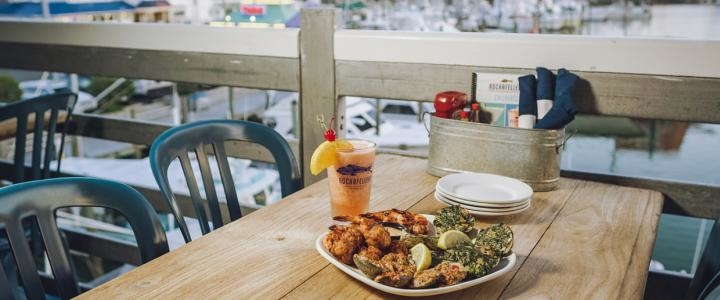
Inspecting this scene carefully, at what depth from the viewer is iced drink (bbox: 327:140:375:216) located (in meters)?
1.26

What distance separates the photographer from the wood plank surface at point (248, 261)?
0.96 meters

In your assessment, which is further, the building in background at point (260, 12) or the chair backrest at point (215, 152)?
the building in background at point (260, 12)

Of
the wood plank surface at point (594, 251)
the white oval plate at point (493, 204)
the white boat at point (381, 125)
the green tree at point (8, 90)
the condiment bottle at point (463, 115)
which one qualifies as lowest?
the white boat at point (381, 125)

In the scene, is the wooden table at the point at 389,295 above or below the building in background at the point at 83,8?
below

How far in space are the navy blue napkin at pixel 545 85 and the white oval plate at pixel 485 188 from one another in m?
0.32

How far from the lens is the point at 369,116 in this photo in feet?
21.5

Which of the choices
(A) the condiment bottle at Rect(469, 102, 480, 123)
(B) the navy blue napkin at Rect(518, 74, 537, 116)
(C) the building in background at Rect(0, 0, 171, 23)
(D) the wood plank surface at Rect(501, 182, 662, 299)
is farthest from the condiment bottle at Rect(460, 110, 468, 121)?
(C) the building in background at Rect(0, 0, 171, 23)

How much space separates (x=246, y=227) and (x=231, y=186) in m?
0.44

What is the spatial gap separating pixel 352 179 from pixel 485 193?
34 cm

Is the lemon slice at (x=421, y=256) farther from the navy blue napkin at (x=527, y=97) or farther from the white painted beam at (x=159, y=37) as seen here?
the white painted beam at (x=159, y=37)

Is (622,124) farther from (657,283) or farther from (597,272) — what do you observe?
(597,272)

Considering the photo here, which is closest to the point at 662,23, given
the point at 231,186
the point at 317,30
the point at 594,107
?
the point at 594,107

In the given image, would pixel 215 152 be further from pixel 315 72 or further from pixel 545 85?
pixel 545 85

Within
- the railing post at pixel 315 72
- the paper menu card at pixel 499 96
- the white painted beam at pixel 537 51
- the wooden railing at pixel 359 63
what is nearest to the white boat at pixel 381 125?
the wooden railing at pixel 359 63
